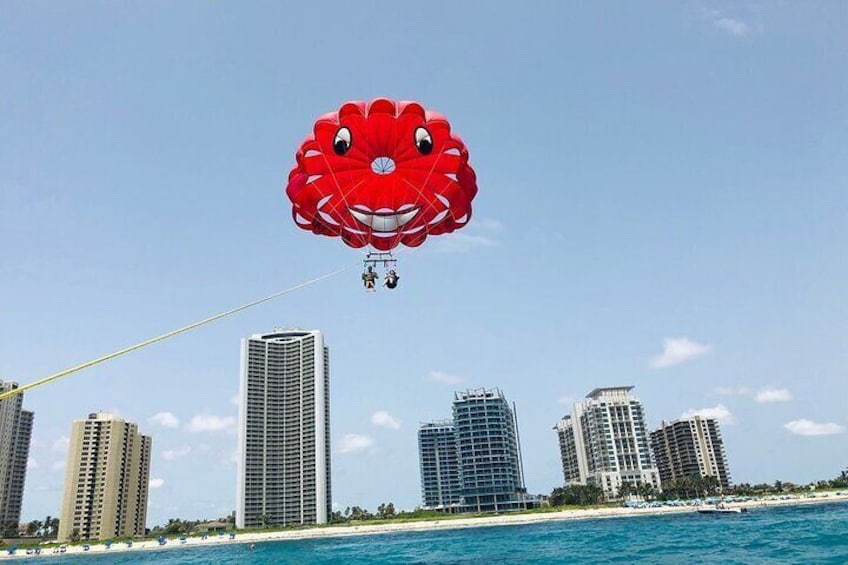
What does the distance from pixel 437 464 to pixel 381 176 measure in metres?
158

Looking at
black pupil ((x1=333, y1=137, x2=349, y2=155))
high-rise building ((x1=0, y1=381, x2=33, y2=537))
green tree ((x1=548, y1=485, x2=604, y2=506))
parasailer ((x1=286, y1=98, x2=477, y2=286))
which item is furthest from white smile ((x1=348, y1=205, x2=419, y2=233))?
high-rise building ((x1=0, y1=381, x2=33, y2=537))

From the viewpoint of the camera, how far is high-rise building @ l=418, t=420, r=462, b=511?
165125mm

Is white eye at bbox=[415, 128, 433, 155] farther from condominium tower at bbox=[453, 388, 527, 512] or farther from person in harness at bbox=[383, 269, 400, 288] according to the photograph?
condominium tower at bbox=[453, 388, 527, 512]

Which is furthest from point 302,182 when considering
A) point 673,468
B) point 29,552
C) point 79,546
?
point 673,468

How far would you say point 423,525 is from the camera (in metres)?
104

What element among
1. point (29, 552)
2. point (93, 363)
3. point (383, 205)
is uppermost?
point (383, 205)

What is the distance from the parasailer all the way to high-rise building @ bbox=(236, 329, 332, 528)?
106 metres

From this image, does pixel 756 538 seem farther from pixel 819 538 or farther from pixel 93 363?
pixel 93 363

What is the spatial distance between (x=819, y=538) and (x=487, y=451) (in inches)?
3800

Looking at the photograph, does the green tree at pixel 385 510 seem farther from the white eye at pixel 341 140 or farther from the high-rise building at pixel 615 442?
the white eye at pixel 341 140

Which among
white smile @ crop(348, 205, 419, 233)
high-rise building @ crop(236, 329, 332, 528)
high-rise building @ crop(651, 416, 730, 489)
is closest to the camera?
white smile @ crop(348, 205, 419, 233)

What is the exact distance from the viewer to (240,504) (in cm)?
11650

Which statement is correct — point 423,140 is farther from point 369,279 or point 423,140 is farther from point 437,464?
point 437,464

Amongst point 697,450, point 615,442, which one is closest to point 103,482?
point 615,442
